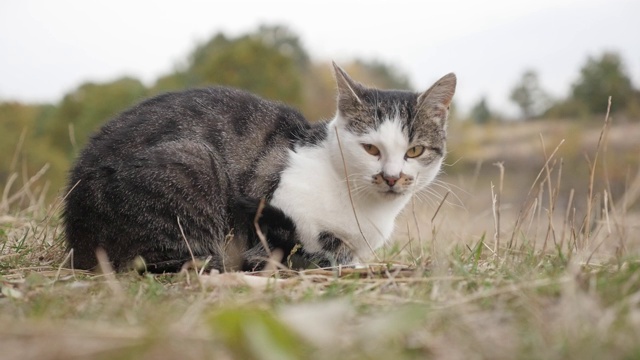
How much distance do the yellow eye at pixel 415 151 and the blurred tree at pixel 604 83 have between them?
58.0 ft

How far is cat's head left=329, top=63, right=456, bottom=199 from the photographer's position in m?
3.12

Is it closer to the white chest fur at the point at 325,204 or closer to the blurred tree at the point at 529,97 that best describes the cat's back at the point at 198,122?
the white chest fur at the point at 325,204

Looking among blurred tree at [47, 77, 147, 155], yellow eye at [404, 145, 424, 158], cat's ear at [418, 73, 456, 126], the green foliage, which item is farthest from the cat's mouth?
blurred tree at [47, 77, 147, 155]

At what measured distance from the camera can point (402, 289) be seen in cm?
208

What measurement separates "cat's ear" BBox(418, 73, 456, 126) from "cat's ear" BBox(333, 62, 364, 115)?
35 centimetres

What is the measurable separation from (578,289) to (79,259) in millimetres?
2214

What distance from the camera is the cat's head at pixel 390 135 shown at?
3121 mm

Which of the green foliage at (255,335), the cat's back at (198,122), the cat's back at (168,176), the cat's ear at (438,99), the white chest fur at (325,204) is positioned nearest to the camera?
the green foliage at (255,335)

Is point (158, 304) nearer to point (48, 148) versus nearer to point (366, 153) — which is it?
point (366, 153)

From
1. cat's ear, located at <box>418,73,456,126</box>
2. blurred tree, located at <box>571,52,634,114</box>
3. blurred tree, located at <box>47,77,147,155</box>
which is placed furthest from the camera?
blurred tree, located at <box>571,52,634,114</box>

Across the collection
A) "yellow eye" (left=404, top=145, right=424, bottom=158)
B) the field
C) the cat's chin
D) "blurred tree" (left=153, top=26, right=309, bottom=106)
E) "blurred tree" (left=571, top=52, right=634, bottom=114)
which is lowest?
the field

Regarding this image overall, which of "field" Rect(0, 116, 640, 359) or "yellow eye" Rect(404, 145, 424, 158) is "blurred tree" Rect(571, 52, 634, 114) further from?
"field" Rect(0, 116, 640, 359)

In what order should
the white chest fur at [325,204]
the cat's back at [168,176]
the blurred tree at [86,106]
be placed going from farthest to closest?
1. the blurred tree at [86,106]
2. the white chest fur at [325,204]
3. the cat's back at [168,176]

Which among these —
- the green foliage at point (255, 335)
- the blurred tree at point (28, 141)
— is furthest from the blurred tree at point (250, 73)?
the green foliage at point (255, 335)
